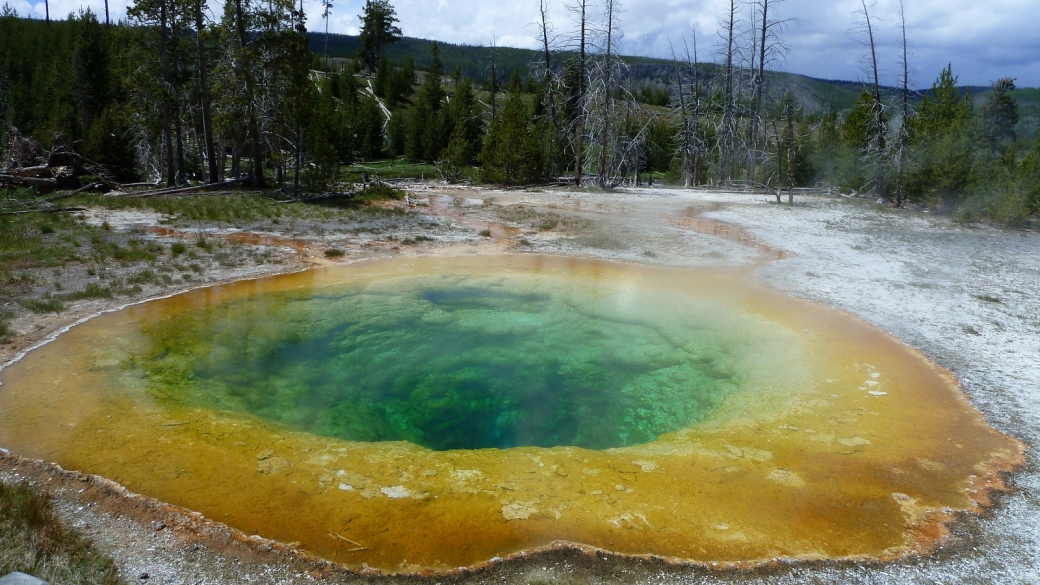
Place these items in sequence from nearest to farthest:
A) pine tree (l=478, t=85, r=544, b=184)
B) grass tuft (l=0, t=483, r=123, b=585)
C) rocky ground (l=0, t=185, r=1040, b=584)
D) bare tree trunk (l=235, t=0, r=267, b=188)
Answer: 1. grass tuft (l=0, t=483, r=123, b=585)
2. rocky ground (l=0, t=185, r=1040, b=584)
3. bare tree trunk (l=235, t=0, r=267, b=188)
4. pine tree (l=478, t=85, r=544, b=184)

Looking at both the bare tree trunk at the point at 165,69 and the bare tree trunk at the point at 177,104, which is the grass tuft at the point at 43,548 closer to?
the bare tree trunk at the point at 165,69

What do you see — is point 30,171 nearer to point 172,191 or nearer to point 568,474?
point 172,191

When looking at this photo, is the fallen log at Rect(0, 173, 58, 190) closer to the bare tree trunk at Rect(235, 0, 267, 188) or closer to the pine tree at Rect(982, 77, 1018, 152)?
the bare tree trunk at Rect(235, 0, 267, 188)

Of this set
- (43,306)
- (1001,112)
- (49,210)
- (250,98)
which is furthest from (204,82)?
(1001,112)

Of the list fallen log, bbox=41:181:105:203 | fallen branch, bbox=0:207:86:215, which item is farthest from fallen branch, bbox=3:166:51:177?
fallen branch, bbox=0:207:86:215

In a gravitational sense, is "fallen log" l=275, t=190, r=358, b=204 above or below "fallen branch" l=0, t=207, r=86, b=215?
above

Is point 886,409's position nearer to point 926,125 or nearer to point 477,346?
point 477,346
